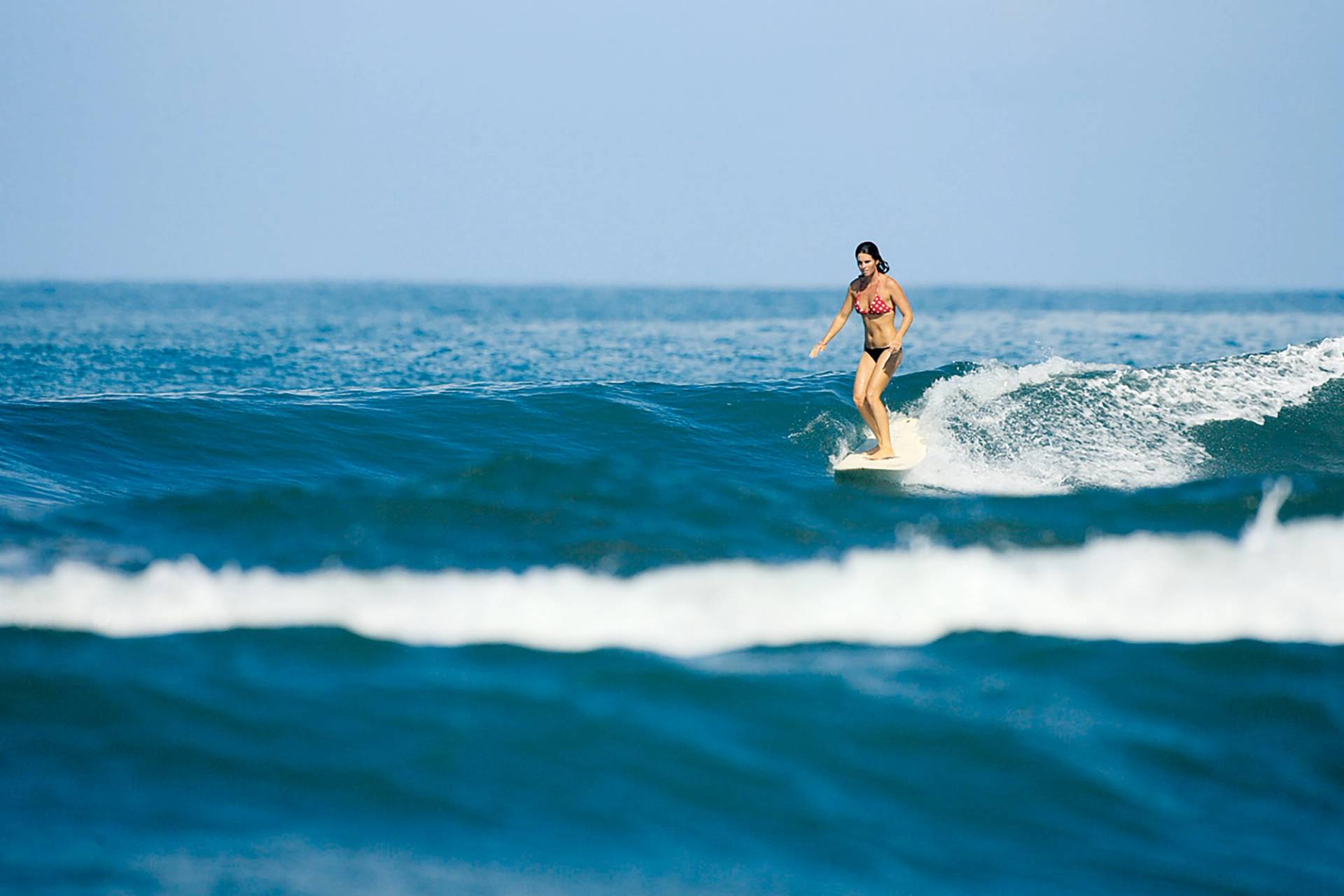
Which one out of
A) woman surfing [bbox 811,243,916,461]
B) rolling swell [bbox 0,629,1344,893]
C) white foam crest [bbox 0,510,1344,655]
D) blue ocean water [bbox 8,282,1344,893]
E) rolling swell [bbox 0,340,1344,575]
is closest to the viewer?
rolling swell [bbox 0,629,1344,893]

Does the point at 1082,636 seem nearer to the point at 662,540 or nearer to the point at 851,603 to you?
the point at 851,603

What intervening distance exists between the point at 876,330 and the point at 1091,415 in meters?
3.39

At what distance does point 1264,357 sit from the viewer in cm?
1432

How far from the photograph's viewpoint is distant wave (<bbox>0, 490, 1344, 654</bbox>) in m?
6.71

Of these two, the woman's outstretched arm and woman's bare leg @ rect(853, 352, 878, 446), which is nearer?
the woman's outstretched arm

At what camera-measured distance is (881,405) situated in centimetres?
1058

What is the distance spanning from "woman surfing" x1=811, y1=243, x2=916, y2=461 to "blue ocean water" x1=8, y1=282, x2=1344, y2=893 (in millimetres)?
725

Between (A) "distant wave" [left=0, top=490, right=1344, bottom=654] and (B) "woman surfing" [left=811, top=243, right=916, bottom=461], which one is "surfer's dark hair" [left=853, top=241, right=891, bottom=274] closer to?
(B) "woman surfing" [left=811, top=243, right=916, bottom=461]

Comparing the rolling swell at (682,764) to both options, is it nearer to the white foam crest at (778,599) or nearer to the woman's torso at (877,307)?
the white foam crest at (778,599)

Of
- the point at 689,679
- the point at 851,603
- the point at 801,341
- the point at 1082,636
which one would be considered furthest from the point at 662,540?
the point at 801,341

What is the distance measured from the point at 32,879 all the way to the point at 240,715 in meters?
1.38

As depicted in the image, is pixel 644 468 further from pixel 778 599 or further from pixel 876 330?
pixel 778 599

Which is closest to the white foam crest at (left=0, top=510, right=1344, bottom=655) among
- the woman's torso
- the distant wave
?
the distant wave

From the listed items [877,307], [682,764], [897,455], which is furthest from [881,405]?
[682,764]
